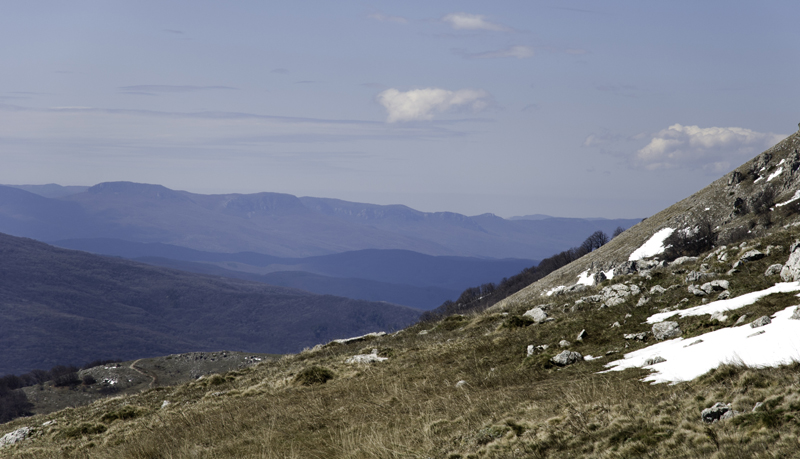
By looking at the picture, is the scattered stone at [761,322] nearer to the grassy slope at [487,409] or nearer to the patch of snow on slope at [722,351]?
the patch of snow on slope at [722,351]

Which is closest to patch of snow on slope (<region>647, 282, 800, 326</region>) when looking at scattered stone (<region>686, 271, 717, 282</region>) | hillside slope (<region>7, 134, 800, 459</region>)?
hillside slope (<region>7, 134, 800, 459</region>)

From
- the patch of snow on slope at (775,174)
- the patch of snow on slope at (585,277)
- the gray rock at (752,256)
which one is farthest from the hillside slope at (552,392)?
the patch of snow on slope at (775,174)

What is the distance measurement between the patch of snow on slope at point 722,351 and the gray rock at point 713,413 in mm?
2272

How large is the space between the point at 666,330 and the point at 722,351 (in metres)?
3.11

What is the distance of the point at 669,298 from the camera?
17.8 meters

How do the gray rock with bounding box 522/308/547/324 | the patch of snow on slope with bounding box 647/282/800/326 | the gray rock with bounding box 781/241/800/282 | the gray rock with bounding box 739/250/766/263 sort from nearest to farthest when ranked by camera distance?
1. the patch of snow on slope with bounding box 647/282/800/326
2. the gray rock with bounding box 781/241/800/282
3. the gray rock with bounding box 739/250/766/263
4. the gray rock with bounding box 522/308/547/324

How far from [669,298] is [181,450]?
1571cm

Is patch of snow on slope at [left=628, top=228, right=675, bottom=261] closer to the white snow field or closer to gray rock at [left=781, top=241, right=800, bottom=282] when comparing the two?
gray rock at [left=781, top=241, right=800, bottom=282]

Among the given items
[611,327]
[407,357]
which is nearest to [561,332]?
[611,327]

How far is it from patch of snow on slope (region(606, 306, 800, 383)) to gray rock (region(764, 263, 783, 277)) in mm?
4223

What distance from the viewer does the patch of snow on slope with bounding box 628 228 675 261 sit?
6716cm

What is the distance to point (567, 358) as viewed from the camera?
46.3ft

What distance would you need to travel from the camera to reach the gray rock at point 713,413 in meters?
7.34

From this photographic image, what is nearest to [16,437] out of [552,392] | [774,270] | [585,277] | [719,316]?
[552,392]
